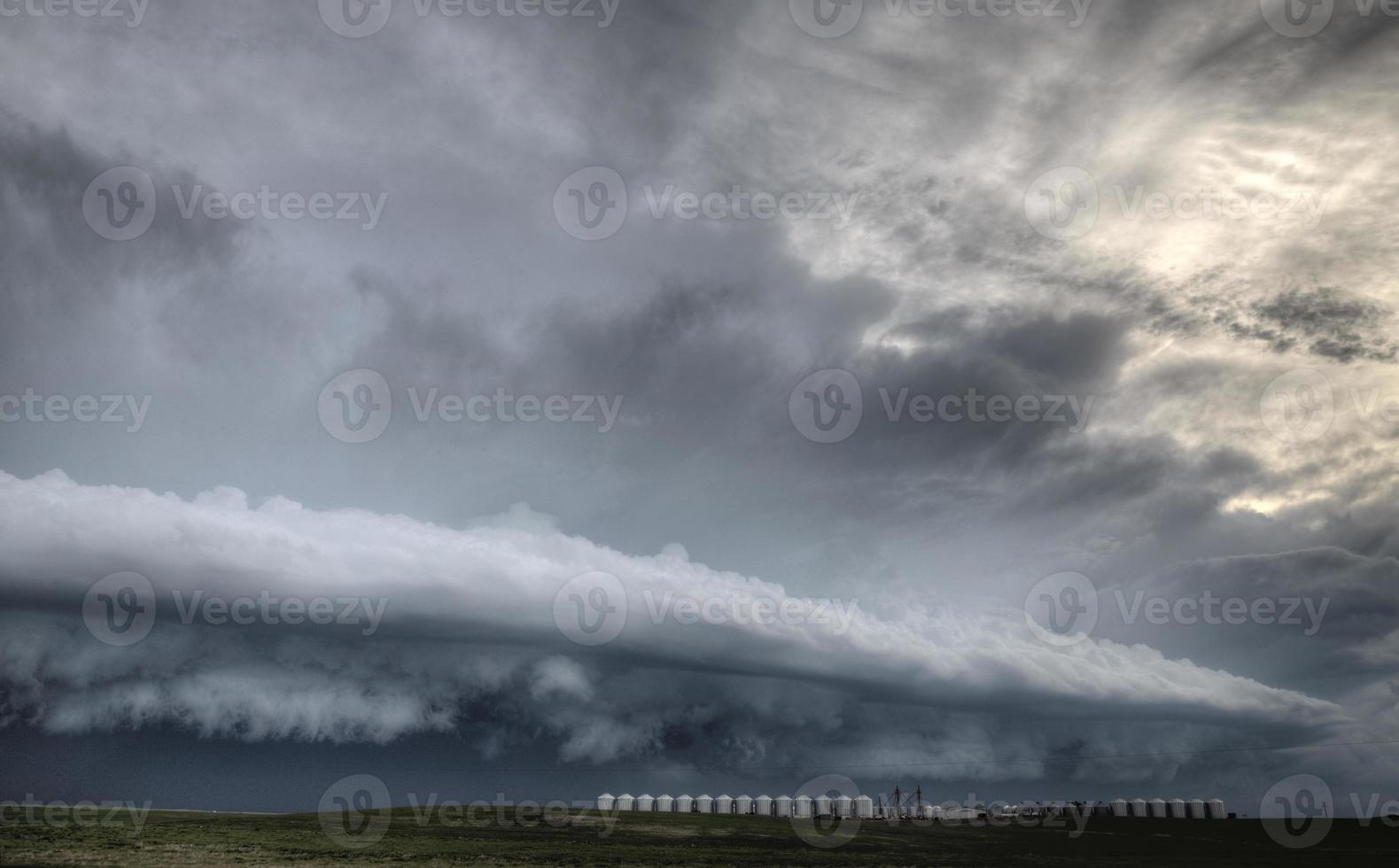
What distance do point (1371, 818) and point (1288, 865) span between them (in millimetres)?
99966

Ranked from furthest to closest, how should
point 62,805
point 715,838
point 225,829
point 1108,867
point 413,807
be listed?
point 413,807, point 62,805, point 715,838, point 225,829, point 1108,867

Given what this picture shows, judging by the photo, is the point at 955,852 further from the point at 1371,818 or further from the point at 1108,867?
the point at 1371,818

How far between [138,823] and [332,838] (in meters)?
32.8

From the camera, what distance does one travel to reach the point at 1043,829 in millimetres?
169000

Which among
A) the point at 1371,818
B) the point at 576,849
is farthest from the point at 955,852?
the point at 1371,818

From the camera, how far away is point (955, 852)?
117125mm

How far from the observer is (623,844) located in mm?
120312

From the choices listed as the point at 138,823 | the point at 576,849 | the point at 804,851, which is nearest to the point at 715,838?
the point at 804,851

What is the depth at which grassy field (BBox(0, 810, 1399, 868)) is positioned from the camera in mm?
91500

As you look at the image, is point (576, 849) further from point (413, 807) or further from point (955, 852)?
point (413, 807)

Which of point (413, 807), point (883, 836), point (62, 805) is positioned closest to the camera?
point (883, 836)

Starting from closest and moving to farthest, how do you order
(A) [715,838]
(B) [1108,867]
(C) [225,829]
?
1. (B) [1108,867]
2. (C) [225,829]
3. (A) [715,838]

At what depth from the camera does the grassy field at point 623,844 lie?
91500mm

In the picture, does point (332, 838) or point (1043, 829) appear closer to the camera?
point (332, 838)
